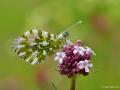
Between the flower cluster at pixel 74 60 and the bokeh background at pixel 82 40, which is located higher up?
the bokeh background at pixel 82 40

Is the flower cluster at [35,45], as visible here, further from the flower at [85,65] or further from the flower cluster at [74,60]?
the flower at [85,65]

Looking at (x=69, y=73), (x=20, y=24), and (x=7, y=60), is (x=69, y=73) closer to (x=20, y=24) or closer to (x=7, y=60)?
(x=7, y=60)

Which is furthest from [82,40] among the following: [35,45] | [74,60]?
[74,60]

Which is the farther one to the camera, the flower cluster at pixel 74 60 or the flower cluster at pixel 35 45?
the flower cluster at pixel 35 45

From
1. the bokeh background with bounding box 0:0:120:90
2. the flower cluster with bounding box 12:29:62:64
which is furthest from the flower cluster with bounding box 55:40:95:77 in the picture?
the bokeh background with bounding box 0:0:120:90

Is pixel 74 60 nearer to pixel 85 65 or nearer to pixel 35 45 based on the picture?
pixel 85 65

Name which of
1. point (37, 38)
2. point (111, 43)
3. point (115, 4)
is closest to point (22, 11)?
point (111, 43)

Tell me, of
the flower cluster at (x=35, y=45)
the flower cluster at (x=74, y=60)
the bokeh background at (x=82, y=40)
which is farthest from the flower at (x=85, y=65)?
the bokeh background at (x=82, y=40)

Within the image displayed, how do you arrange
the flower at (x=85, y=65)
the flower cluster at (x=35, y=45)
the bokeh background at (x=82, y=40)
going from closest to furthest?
1. the flower at (x=85, y=65)
2. the flower cluster at (x=35, y=45)
3. the bokeh background at (x=82, y=40)
